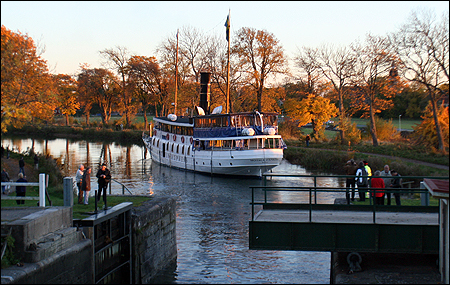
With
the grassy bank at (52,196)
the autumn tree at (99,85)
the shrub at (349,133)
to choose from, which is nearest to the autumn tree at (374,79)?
the shrub at (349,133)

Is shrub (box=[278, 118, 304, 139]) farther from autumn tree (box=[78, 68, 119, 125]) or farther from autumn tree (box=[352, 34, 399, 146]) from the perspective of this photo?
autumn tree (box=[78, 68, 119, 125])

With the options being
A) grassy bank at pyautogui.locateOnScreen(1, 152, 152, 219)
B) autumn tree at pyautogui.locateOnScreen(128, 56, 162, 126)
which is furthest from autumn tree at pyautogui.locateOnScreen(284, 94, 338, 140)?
autumn tree at pyautogui.locateOnScreen(128, 56, 162, 126)

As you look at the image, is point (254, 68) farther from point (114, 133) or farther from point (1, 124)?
point (1, 124)

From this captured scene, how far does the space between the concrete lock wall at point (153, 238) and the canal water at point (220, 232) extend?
1.59 feet

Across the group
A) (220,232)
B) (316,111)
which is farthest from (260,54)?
(220,232)

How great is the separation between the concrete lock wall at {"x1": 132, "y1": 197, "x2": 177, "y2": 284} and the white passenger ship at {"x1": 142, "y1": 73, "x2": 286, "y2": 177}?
21151 mm

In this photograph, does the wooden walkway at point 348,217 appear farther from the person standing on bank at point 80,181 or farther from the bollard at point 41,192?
the person standing on bank at point 80,181

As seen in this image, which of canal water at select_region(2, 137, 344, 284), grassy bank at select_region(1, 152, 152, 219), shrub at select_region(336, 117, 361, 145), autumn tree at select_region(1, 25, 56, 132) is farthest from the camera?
shrub at select_region(336, 117, 361, 145)

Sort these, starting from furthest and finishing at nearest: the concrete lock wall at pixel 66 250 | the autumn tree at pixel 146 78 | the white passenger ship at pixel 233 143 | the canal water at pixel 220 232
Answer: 1. the autumn tree at pixel 146 78
2. the white passenger ship at pixel 233 143
3. the canal water at pixel 220 232
4. the concrete lock wall at pixel 66 250

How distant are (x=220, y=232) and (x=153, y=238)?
235 inches

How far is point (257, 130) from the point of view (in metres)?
38.2

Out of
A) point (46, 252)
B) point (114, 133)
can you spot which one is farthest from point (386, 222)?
point (114, 133)

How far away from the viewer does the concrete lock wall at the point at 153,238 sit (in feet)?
45.8

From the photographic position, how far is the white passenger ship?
37781mm
